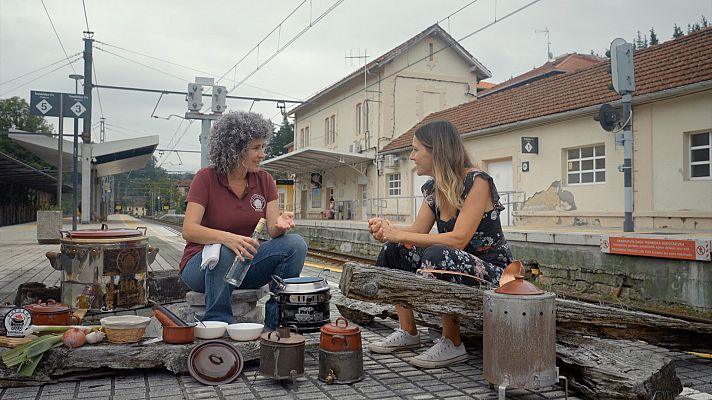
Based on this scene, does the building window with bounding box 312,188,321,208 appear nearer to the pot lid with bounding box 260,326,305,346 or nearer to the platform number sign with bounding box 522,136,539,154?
the platform number sign with bounding box 522,136,539,154

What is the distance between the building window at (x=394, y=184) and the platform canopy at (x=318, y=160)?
1.63 metres

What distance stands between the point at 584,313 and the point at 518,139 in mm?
15527

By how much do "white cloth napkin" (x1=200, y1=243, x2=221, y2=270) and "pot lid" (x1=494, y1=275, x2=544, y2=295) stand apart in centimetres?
178

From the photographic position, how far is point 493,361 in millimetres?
2848

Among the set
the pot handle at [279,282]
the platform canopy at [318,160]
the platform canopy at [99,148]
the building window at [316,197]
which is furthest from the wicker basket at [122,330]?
the building window at [316,197]

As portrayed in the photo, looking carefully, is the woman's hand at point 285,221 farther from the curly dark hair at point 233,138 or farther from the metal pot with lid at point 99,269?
the metal pot with lid at point 99,269

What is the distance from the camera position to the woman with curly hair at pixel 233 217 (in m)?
3.76

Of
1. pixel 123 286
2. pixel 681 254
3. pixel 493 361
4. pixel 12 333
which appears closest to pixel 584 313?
pixel 493 361

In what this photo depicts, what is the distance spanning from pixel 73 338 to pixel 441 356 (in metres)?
2.20

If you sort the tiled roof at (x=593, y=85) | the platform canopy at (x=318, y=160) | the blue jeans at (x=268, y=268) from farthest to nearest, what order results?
the platform canopy at (x=318, y=160) < the tiled roof at (x=593, y=85) < the blue jeans at (x=268, y=268)

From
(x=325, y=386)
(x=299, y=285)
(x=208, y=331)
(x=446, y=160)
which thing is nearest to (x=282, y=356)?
(x=325, y=386)

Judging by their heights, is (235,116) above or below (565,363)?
above

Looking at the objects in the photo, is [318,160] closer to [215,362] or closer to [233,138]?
[233,138]

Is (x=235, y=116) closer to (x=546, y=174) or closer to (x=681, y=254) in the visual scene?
(x=681, y=254)
